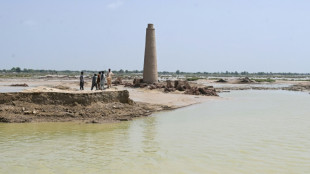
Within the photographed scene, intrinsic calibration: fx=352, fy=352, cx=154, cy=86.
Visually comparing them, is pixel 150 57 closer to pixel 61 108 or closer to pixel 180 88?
pixel 180 88

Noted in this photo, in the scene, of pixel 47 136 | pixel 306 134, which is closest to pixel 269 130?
pixel 306 134

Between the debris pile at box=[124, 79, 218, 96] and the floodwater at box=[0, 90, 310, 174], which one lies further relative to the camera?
the debris pile at box=[124, 79, 218, 96]

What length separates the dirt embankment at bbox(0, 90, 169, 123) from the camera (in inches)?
490

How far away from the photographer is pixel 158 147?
8367mm

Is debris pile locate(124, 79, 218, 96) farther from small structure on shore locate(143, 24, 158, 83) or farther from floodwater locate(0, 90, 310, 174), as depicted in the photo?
floodwater locate(0, 90, 310, 174)

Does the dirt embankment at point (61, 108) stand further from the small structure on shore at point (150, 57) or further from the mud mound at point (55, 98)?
the small structure on shore at point (150, 57)

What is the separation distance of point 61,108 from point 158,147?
19.6 ft

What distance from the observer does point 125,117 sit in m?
13.4

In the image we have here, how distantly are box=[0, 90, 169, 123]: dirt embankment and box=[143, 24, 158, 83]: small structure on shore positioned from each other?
478 inches

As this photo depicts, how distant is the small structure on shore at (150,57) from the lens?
85.9ft

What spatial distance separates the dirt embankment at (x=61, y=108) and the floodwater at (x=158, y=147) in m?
0.86

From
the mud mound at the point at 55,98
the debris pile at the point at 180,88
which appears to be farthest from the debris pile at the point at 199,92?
the mud mound at the point at 55,98

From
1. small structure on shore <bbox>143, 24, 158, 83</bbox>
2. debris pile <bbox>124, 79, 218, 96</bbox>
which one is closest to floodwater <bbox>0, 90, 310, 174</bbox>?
debris pile <bbox>124, 79, 218, 96</bbox>

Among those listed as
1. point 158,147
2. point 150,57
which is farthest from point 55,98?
point 150,57
